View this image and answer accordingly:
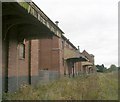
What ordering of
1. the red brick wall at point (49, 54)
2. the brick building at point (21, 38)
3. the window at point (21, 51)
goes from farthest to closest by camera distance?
the red brick wall at point (49, 54), the window at point (21, 51), the brick building at point (21, 38)

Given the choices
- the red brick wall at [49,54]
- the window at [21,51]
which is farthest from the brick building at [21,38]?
the red brick wall at [49,54]

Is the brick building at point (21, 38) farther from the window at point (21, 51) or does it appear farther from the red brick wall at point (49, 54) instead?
the red brick wall at point (49, 54)

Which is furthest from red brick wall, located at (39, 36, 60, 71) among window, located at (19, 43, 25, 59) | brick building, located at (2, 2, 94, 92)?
window, located at (19, 43, 25, 59)

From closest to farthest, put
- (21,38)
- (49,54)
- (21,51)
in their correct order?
(21,38) → (21,51) → (49,54)

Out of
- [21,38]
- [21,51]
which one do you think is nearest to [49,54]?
[21,51]

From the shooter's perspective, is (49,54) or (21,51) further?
(49,54)

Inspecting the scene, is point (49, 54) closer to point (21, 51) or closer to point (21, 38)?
point (21, 51)

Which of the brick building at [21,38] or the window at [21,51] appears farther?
the window at [21,51]

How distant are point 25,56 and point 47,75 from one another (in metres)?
9.56

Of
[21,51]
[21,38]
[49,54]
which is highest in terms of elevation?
[49,54]

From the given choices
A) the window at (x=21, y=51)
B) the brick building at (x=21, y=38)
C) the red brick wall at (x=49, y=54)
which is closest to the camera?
the brick building at (x=21, y=38)

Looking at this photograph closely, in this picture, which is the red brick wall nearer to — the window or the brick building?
the brick building

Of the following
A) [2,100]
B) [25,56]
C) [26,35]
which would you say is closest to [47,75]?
[25,56]

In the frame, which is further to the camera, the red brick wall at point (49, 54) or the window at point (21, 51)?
the red brick wall at point (49, 54)
